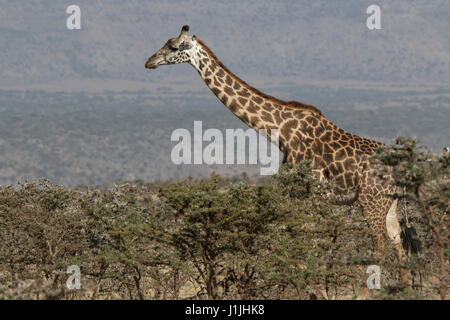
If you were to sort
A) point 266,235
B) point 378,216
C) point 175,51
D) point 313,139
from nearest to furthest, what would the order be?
point 266,235 < point 378,216 < point 313,139 < point 175,51

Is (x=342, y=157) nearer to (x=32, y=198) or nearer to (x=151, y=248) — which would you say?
(x=151, y=248)

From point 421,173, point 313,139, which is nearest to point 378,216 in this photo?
point 313,139

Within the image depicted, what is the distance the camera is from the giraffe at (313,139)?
15242mm

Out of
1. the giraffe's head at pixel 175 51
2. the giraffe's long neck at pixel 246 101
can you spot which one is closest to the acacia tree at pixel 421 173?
the giraffe's long neck at pixel 246 101

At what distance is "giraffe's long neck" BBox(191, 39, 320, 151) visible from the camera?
16.6 metres

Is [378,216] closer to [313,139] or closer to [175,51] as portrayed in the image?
[313,139]

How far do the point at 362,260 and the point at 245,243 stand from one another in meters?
2.33

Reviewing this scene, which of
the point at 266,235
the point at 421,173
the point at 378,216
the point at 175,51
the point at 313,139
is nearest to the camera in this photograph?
the point at 421,173

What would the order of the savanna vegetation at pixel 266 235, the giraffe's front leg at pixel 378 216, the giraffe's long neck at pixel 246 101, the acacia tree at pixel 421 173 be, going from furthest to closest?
A: the giraffe's long neck at pixel 246 101 < the giraffe's front leg at pixel 378 216 < the savanna vegetation at pixel 266 235 < the acacia tree at pixel 421 173

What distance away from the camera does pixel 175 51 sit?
17.0m

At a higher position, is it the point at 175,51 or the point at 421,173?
the point at 175,51

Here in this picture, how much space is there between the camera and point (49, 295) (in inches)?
424

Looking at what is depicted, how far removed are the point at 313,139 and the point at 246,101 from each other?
1.59 metres

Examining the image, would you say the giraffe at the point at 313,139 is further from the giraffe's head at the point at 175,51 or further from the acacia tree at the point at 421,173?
the acacia tree at the point at 421,173
